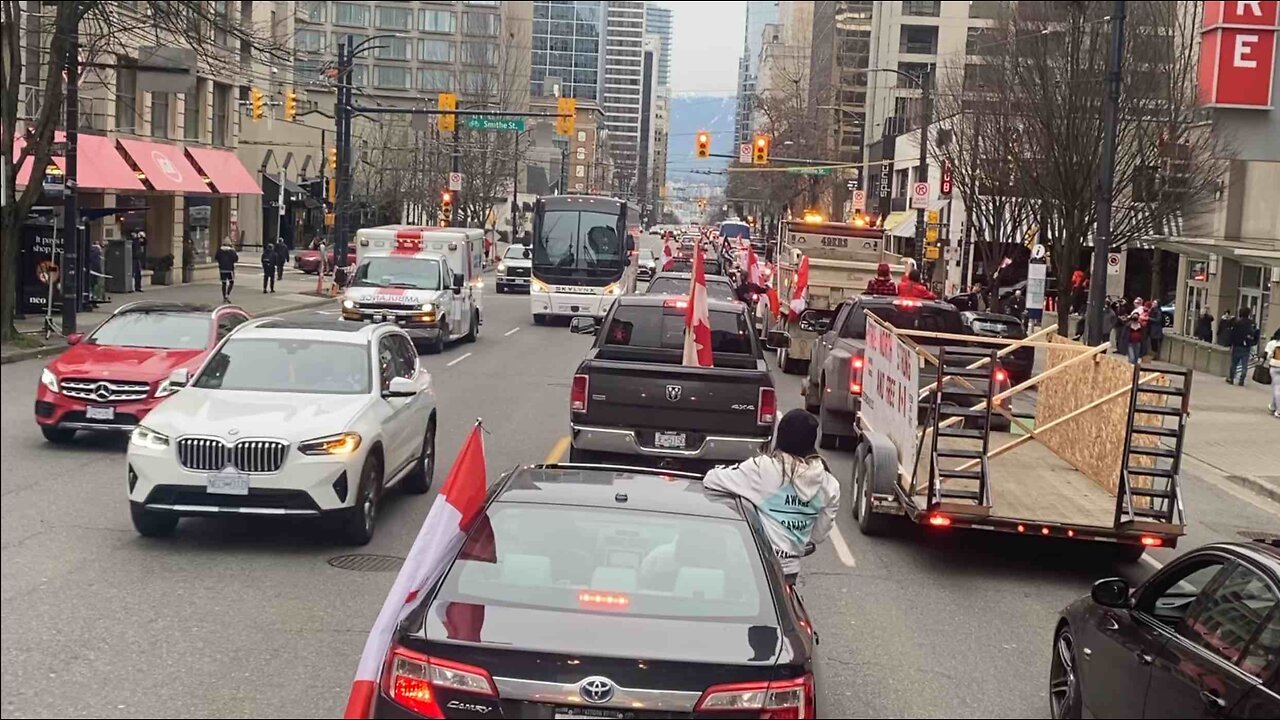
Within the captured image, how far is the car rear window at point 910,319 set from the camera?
58.2 feet

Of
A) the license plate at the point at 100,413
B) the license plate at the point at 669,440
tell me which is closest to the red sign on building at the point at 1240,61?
the license plate at the point at 669,440

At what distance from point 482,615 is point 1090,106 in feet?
86.1

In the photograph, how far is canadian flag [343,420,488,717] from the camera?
4.68m

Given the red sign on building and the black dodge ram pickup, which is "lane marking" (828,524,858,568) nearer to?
the black dodge ram pickup

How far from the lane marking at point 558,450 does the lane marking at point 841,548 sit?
3.49 meters

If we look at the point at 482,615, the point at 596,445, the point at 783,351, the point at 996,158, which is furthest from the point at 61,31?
the point at 996,158

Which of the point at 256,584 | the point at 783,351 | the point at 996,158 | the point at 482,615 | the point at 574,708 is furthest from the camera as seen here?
the point at 996,158

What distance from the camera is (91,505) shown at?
10.9m

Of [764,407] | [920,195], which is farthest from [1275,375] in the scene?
[920,195]

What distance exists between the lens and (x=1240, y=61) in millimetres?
33281

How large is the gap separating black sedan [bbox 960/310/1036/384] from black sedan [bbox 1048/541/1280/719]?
14.0 m

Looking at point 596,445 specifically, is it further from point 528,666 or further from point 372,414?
point 528,666

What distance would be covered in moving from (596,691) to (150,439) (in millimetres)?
6142

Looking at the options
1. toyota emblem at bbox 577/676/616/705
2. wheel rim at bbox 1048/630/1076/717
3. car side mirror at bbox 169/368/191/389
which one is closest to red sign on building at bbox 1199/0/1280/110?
car side mirror at bbox 169/368/191/389
